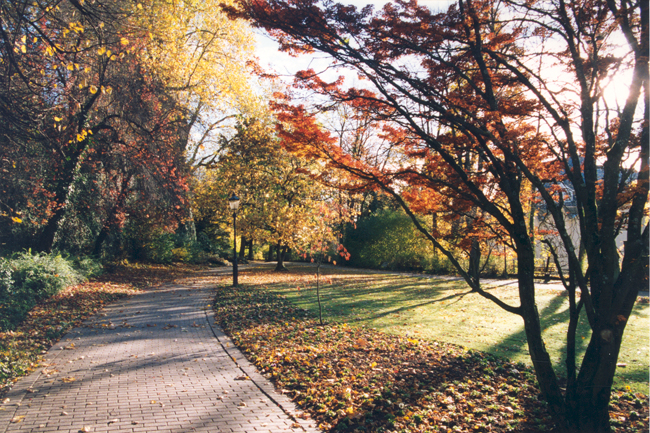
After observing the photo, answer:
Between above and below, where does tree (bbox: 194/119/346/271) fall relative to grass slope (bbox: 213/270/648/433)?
above

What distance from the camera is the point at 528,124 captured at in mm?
5457

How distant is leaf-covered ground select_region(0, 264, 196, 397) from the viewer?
5898 millimetres

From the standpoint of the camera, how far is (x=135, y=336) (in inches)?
310

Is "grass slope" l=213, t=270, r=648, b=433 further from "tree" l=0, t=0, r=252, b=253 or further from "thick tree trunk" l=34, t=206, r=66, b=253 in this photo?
"thick tree trunk" l=34, t=206, r=66, b=253

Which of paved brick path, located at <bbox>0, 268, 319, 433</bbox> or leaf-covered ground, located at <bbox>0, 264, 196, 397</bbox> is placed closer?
paved brick path, located at <bbox>0, 268, 319, 433</bbox>

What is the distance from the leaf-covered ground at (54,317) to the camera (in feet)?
19.4

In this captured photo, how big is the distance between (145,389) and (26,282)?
733 centimetres

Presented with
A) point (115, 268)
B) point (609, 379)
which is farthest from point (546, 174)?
point (115, 268)

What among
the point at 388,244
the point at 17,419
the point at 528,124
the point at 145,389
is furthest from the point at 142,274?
the point at 528,124

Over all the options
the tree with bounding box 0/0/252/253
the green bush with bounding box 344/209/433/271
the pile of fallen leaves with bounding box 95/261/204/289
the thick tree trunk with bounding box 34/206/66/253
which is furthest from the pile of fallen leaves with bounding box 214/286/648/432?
the green bush with bounding box 344/209/433/271

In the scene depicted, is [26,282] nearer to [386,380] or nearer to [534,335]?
[386,380]

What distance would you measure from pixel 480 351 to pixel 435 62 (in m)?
5.17

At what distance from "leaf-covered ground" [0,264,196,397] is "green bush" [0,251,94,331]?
0.20 meters

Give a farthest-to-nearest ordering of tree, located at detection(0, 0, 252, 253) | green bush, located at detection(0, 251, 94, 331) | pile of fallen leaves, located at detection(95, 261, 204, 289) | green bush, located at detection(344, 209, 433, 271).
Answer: green bush, located at detection(344, 209, 433, 271)
pile of fallen leaves, located at detection(95, 261, 204, 289)
tree, located at detection(0, 0, 252, 253)
green bush, located at detection(0, 251, 94, 331)
